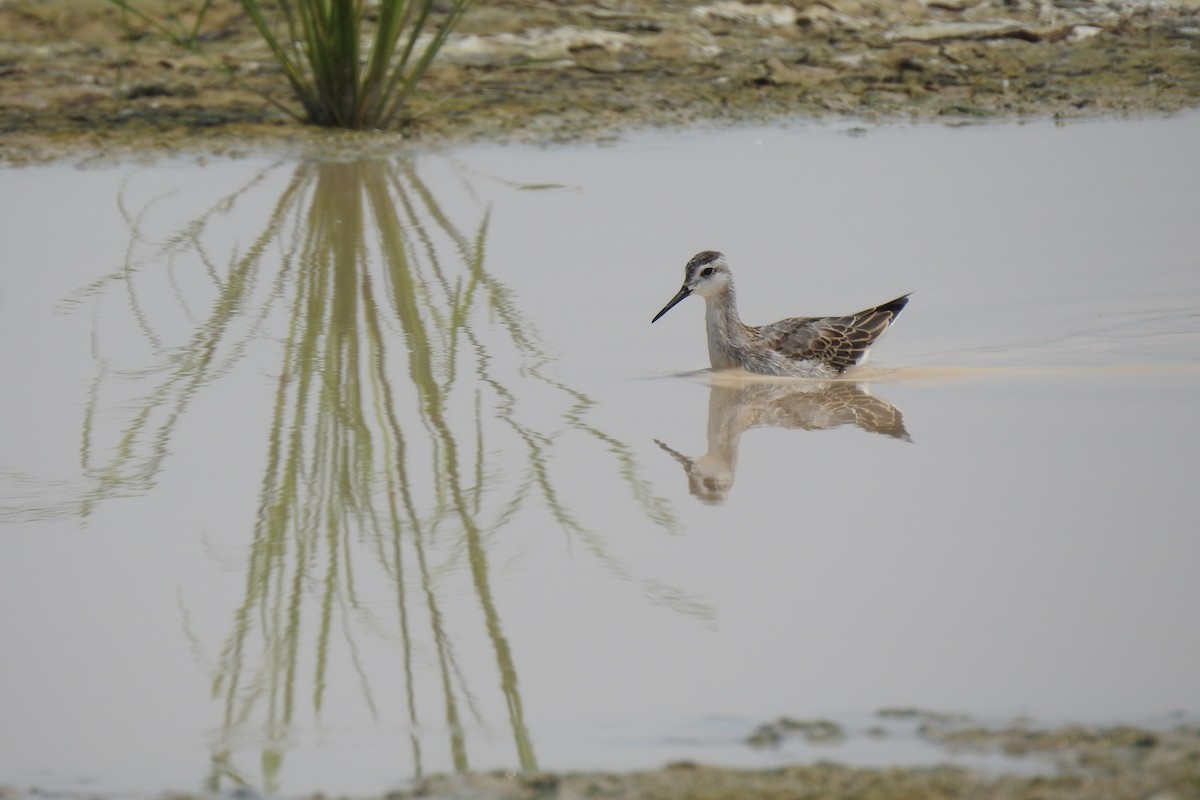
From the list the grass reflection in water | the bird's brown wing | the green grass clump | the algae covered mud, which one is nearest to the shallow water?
the grass reflection in water

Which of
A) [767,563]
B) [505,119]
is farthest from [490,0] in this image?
[767,563]

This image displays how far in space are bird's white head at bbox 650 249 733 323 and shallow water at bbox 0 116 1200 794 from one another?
0.24m

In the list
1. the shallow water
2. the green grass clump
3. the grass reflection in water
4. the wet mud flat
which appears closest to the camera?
the wet mud flat

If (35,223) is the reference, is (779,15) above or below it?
above

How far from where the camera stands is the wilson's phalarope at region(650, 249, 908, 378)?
7.24 m

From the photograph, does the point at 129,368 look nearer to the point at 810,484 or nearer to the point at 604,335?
the point at 604,335

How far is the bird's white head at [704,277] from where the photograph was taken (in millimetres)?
7410

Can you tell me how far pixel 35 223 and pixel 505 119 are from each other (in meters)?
3.60

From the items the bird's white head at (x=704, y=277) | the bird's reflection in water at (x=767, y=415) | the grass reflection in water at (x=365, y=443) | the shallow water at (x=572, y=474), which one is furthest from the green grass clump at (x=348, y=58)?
the bird's reflection in water at (x=767, y=415)

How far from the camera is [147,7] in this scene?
13156mm

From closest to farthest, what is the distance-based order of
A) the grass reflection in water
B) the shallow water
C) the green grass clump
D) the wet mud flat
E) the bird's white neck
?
the wet mud flat, the shallow water, the grass reflection in water, the bird's white neck, the green grass clump

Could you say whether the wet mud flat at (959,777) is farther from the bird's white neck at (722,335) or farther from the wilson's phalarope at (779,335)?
the bird's white neck at (722,335)

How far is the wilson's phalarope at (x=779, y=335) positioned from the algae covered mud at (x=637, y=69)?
14.0 ft

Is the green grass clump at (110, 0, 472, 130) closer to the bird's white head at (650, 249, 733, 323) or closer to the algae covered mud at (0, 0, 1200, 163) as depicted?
the algae covered mud at (0, 0, 1200, 163)
